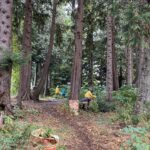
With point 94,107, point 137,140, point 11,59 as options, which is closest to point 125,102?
point 94,107

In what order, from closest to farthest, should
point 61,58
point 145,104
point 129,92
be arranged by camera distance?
1. point 145,104
2. point 129,92
3. point 61,58

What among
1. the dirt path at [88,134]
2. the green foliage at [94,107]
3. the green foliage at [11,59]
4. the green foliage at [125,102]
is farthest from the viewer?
the green foliage at [94,107]

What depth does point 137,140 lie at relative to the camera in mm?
9195

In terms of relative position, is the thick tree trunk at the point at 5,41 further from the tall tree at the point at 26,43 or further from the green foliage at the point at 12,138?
the tall tree at the point at 26,43

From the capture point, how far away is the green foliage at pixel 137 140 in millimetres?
8250

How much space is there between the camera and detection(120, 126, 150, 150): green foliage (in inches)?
325

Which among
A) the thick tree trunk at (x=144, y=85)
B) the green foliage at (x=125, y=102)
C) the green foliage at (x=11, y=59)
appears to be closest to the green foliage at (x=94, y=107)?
the green foliage at (x=125, y=102)

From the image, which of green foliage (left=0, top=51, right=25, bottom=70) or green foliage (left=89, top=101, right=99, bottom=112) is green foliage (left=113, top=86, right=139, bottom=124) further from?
green foliage (left=0, top=51, right=25, bottom=70)

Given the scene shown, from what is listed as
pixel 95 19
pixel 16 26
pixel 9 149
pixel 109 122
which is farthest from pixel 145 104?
pixel 95 19

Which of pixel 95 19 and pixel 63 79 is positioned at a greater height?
pixel 95 19

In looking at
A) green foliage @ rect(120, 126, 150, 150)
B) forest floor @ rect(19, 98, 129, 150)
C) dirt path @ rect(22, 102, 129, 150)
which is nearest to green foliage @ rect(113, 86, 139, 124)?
forest floor @ rect(19, 98, 129, 150)

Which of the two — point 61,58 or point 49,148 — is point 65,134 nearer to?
point 49,148

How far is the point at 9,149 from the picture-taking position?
290 inches

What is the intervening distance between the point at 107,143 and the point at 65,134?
124cm
